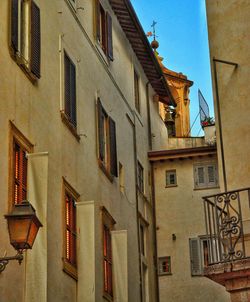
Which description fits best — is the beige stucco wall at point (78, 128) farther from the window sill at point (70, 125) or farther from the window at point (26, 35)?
the window at point (26, 35)

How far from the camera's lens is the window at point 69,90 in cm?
2278

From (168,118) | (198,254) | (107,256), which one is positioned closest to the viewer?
(107,256)

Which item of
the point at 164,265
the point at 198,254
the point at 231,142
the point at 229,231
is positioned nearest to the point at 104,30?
the point at 198,254

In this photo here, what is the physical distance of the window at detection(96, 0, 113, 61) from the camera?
2848cm

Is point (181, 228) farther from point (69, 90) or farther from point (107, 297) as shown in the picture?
point (69, 90)

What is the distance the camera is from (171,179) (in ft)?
111

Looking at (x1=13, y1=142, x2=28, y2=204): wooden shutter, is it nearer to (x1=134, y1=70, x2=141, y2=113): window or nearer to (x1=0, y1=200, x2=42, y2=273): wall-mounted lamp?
(x1=0, y1=200, x2=42, y2=273): wall-mounted lamp

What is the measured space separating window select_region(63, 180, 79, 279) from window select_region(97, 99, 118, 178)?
363 centimetres

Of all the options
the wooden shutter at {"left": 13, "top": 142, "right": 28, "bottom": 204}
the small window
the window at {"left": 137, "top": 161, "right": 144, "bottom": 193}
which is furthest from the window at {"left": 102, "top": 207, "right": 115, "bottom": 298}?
the wooden shutter at {"left": 13, "top": 142, "right": 28, "bottom": 204}

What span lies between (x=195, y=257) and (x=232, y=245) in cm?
1660

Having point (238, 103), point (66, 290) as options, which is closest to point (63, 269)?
point (66, 290)

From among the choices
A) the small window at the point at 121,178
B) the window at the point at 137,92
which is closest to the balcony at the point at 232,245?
the small window at the point at 121,178

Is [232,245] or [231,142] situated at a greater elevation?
[231,142]

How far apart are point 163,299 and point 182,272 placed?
1231 mm
